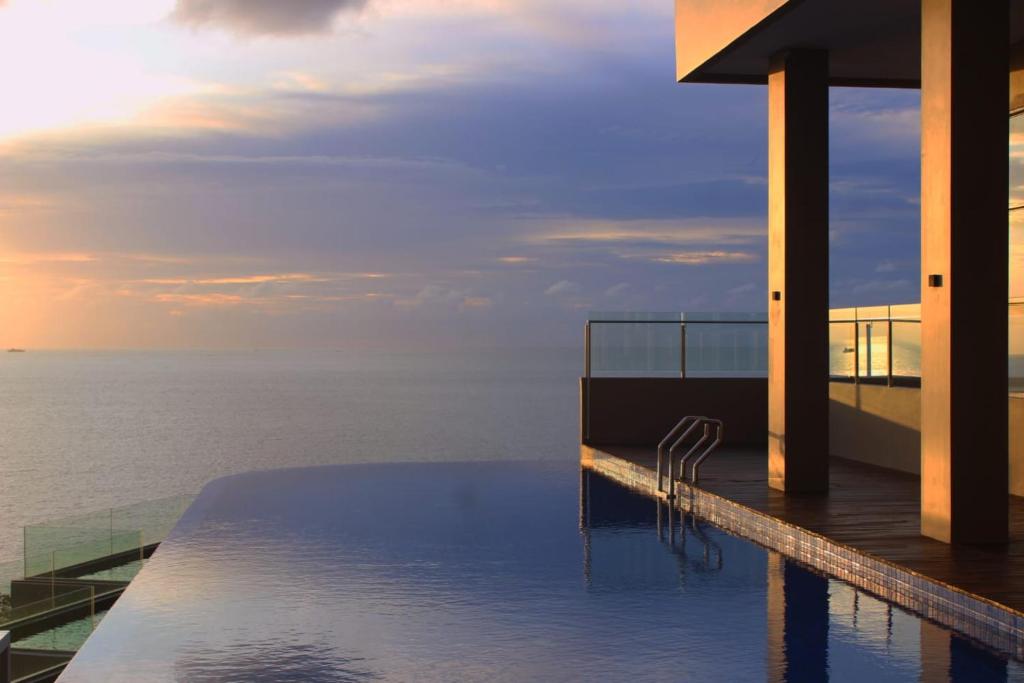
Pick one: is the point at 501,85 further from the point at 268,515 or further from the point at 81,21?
the point at 268,515

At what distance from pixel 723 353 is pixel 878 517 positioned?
21.8 ft

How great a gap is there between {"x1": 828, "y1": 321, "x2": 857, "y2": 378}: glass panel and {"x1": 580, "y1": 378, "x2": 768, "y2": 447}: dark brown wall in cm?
104

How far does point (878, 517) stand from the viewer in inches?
375

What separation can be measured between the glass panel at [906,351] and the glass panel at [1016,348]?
62.1 inches

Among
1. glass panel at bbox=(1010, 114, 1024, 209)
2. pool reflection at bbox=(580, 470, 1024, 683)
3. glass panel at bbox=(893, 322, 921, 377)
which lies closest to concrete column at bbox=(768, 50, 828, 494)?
pool reflection at bbox=(580, 470, 1024, 683)

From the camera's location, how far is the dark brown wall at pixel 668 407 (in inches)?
625

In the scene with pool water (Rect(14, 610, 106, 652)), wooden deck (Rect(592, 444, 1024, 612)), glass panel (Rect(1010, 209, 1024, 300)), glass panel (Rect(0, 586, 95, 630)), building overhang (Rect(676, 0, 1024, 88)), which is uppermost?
building overhang (Rect(676, 0, 1024, 88))

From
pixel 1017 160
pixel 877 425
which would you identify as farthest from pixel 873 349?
pixel 1017 160

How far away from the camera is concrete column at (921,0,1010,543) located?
8.07m

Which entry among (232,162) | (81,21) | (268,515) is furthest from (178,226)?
(268,515)

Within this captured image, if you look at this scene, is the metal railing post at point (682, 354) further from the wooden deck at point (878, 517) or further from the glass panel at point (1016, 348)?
the glass panel at point (1016, 348)

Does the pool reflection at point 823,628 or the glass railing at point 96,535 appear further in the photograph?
the glass railing at point 96,535

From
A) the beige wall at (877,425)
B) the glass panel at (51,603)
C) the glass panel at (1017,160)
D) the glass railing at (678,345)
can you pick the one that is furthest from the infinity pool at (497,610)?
the glass railing at (678,345)

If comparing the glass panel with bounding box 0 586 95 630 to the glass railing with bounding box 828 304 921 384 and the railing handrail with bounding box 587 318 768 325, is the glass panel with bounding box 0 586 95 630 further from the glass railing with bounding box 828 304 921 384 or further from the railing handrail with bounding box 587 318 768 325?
the railing handrail with bounding box 587 318 768 325
